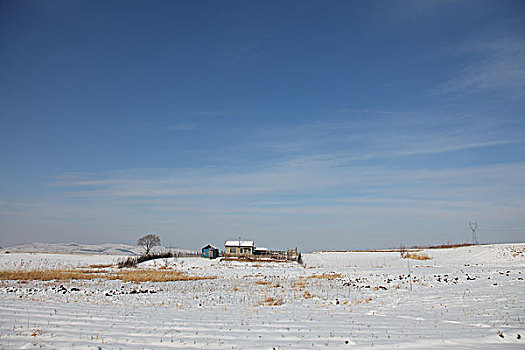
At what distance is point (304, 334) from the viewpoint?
27.7 ft

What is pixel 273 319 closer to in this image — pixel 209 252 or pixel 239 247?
pixel 209 252

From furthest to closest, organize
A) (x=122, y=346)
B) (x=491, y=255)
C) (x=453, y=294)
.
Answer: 1. (x=491, y=255)
2. (x=453, y=294)
3. (x=122, y=346)

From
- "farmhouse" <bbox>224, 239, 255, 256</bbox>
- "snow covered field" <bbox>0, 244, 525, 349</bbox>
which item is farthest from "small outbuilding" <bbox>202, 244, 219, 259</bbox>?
"snow covered field" <bbox>0, 244, 525, 349</bbox>

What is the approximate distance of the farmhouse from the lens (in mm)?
67688

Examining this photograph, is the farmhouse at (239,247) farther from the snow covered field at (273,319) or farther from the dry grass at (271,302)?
the dry grass at (271,302)

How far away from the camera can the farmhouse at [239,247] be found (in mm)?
67688

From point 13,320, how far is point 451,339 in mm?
10816

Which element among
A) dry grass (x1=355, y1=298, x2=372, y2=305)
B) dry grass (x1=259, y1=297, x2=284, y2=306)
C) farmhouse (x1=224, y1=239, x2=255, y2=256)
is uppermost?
farmhouse (x1=224, y1=239, x2=255, y2=256)

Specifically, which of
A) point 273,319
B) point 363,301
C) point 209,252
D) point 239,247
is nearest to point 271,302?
point 273,319

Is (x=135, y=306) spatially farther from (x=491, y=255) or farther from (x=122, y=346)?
(x=491, y=255)

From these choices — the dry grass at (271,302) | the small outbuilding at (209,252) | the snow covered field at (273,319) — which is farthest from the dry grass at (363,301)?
the small outbuilding at (209,252)

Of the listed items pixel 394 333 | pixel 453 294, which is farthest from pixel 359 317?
pixel 453 294

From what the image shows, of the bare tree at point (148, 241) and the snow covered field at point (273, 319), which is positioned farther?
the bare tree at point (148, 241)

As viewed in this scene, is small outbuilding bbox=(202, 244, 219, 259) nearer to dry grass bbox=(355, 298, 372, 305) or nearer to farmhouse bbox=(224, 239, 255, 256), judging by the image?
farmhouse bbox=(224, 239, 255, 256)
